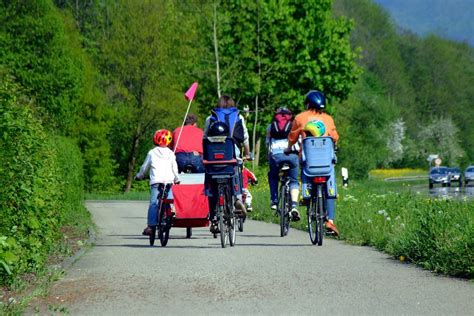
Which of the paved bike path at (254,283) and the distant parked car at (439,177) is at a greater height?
the paved bike path at (254,283)

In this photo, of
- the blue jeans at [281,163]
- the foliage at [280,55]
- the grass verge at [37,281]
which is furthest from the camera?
the foliage at [280,55]

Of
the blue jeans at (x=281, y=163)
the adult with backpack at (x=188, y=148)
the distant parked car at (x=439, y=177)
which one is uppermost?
the adult with backpack at (x=188, y=148)

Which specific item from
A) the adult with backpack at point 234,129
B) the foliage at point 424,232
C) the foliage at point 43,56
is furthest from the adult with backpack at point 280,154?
the foliage at point 43,56

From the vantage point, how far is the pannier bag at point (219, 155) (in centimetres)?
1422

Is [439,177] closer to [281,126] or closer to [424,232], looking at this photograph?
[281,126]

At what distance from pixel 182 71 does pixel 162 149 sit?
44.8 m

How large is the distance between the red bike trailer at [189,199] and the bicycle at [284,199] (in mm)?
1471

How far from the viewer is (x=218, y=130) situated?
14.3 meters

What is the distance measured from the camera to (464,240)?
1094 centimetres

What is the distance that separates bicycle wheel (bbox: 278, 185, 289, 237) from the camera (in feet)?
52.7

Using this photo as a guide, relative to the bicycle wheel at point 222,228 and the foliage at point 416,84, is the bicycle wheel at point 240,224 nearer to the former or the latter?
the bicycle wheel at point 222,228

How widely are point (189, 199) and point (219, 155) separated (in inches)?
42.0

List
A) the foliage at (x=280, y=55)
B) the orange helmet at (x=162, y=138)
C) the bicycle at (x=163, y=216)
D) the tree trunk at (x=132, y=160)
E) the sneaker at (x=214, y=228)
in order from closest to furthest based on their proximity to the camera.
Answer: the bicycle at (x=163, y=216)
the sneaker at (x=214, y=228)
the orange helmet at (x=162, y=138)
the foliage at (x=280, y=55)
the tree trunk at (x=132, y=160)

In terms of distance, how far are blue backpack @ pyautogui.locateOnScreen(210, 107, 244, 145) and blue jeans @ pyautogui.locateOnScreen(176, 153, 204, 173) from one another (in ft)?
3.54
